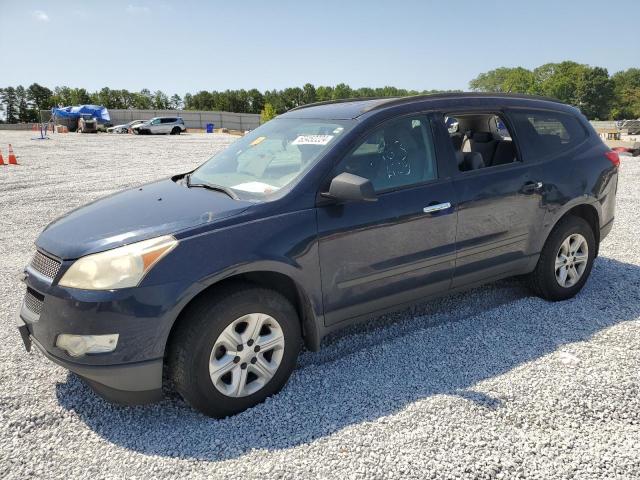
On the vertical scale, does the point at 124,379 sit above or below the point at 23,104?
below

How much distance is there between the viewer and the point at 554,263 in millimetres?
4359

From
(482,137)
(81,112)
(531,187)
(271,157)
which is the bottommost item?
(531,187)

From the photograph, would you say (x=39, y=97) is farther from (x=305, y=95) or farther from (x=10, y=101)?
(x=305, y=95)

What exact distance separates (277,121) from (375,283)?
5.54ft

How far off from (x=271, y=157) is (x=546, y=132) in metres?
2.44

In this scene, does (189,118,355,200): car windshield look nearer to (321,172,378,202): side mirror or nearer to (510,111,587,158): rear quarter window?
(321,172,378,202): side mirror

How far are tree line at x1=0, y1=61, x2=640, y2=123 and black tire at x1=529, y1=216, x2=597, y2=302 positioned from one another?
95716 mm

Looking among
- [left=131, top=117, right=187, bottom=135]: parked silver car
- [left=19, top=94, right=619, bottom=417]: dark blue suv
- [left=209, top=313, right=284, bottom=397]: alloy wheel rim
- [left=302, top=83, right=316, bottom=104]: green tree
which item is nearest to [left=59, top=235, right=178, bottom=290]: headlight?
[left=19, top=94, right=619, bottom=417]: dark blue suv

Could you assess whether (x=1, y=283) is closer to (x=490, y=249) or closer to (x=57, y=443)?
(x=57, y=443)

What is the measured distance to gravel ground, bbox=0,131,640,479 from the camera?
2.54m

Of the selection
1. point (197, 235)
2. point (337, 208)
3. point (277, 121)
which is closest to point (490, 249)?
point (337, 208)

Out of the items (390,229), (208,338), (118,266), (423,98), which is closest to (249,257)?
(208,338)

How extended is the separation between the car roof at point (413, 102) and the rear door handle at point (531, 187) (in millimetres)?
727

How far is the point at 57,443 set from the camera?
274 cm
